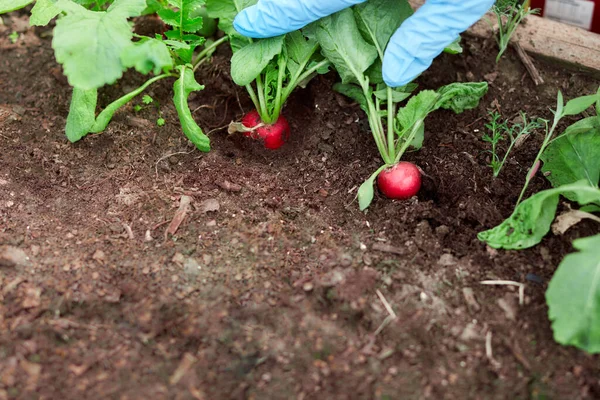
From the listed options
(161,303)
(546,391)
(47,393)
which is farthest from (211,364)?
(546,391)

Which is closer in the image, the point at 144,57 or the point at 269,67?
the point at 144,57

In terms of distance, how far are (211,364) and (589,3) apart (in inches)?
118

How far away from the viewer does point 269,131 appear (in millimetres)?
3076

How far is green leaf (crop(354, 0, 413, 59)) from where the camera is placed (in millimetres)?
2871

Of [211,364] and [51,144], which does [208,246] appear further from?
[51,144]

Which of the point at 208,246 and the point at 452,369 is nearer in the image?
the point at 452,369

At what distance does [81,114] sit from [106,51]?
0.51 m

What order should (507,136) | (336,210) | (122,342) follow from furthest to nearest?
1. (507,136)
2. (336,210)
3. (122,342)

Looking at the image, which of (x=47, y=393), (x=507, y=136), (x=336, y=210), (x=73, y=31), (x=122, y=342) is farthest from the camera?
(x=507, y=136)

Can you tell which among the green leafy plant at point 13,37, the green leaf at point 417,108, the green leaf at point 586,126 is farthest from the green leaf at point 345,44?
the green leafy plant at point 13,37

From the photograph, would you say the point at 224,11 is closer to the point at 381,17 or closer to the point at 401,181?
the point at 381,17

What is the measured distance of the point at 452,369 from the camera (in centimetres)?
220

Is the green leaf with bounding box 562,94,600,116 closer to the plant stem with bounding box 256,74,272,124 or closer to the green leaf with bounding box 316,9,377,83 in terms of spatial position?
the green leaf with bounding box 316,9,377,83

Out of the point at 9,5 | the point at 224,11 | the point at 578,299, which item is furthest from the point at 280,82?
the point at 578,299
